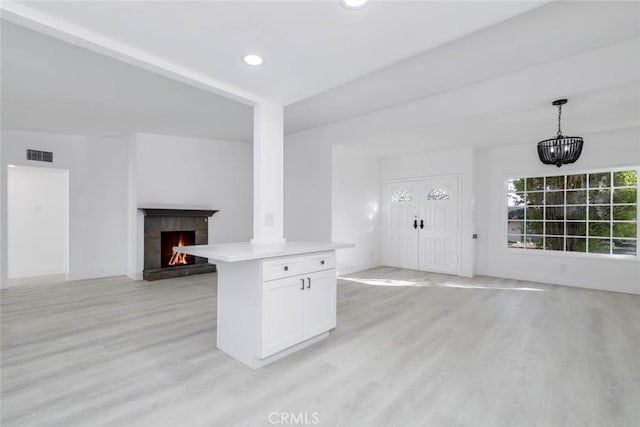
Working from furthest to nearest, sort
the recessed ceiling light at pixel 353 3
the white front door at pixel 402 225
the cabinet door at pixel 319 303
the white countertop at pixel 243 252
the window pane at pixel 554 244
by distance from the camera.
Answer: the white front door at pixel 402 225 < the window pane at pixel 554 244 < the cabinet door at pixel 319 303 < the white countertop at pixel 243 252 < the recessed ceiling light at pixel 353 3

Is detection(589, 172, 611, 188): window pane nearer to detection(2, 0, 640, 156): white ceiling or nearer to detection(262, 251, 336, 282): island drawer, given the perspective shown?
detection(2, 0, 640, 156): white ceiling

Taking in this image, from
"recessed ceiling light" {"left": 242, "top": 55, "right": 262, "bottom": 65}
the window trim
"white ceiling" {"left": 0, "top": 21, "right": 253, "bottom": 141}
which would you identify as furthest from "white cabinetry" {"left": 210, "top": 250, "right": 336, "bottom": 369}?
the window trim

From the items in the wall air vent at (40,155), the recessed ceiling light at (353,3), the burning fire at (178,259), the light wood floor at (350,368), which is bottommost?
the light wood floor at (350,368)

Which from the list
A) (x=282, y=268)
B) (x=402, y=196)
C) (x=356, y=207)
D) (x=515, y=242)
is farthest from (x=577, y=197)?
(x=282, y=268)

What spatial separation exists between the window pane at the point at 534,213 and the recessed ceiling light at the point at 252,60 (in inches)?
221

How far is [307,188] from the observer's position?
631 cm

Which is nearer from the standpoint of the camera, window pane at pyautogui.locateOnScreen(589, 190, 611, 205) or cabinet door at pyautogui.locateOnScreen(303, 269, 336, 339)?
cabinet door at pyautogui.locateOnScreen(303, 269, 336, 339)

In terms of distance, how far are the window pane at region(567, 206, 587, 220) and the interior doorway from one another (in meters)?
1.78

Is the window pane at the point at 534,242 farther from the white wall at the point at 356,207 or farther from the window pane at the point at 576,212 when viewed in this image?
the white wall at the point at 356,207

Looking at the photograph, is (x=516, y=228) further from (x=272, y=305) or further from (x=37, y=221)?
(x=37, y=221)

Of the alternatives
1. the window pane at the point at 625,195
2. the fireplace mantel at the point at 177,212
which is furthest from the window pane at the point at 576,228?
the fireplace mantel at the point at 177,212

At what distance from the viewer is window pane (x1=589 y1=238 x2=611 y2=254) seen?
5.14 m

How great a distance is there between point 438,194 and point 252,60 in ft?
16.3

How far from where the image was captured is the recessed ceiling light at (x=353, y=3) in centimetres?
185
